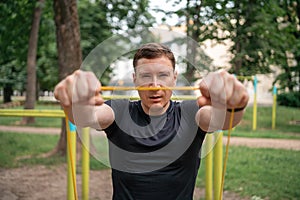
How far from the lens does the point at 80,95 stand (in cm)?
123

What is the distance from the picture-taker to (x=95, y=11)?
12.3 m

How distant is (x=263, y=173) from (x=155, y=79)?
13.8ft

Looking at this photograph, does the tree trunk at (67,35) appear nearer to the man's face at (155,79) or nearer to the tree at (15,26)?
the tree at (15,26)

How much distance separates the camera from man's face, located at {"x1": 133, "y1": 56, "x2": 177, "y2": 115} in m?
1.70

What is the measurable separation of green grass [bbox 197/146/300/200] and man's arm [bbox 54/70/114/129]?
336 centimetres

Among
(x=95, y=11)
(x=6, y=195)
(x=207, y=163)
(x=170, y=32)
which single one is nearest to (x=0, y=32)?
(x=95, y=11)

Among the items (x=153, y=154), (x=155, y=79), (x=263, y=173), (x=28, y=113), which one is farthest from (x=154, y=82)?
(x=263, y=173)

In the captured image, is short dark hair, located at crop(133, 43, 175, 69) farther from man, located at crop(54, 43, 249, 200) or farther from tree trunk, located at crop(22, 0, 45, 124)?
tree trunk, located at crop(22, 0, 45, 124)

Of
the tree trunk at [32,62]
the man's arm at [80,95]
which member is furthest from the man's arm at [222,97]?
the tree trunk at [32,62]

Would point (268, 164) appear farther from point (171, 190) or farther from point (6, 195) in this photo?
point (171, 190)

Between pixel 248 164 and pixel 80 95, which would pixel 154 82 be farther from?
pixel 248 164

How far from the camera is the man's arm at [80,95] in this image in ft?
3.96

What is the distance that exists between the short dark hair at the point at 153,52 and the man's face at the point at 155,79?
2 centimetres

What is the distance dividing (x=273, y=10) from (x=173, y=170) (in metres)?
3.48
